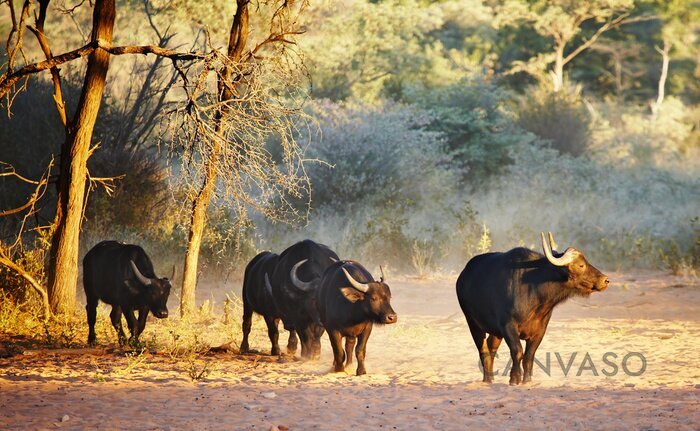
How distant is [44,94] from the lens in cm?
1898

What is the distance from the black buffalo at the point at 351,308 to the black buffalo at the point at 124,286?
81.9 inches

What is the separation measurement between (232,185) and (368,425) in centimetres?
484

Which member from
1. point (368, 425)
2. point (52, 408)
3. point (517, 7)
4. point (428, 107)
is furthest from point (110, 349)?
point (517, 7)

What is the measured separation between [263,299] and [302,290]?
0.87 meters

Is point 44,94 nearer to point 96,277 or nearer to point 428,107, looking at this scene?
point 96,277

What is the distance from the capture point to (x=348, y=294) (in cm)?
967

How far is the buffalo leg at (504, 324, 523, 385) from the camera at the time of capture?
8.76 metres

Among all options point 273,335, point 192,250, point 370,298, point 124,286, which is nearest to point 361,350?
point 370,298

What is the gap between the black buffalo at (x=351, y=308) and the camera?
9672 mm

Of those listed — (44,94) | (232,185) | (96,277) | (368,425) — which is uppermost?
(44,94)

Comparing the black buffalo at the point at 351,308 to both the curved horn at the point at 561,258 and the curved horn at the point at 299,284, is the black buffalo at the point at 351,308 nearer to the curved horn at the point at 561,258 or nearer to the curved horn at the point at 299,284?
the curved horn at the point at 299,284

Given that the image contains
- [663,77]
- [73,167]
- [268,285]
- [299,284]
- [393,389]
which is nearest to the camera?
[393,389]

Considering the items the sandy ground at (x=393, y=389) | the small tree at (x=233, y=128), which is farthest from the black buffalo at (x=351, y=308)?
the small tree at (x=233, y=128)

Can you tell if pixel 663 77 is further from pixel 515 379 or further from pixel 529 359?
pixel 515 379
